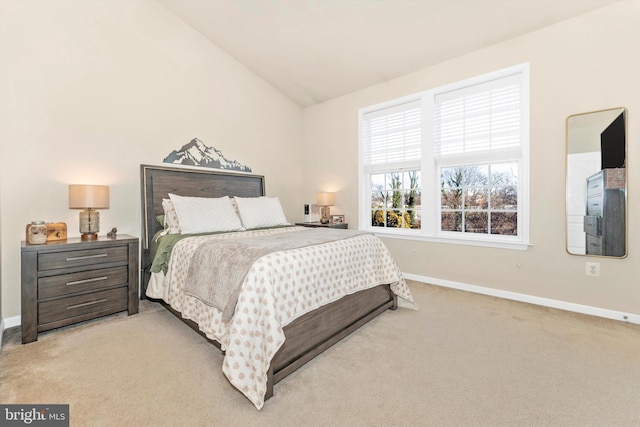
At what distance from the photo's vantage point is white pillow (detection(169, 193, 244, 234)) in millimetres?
2768

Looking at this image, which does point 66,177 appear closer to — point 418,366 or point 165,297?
point 165,297

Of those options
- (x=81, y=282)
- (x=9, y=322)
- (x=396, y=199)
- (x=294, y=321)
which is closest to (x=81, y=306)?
(x=81, y=282)

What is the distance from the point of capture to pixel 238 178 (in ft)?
13.1

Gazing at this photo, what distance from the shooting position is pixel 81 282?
7.68ft

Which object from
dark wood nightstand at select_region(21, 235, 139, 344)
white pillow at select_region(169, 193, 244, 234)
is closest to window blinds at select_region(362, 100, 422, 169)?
white pillow at select_region(169, 193, 244, 234)

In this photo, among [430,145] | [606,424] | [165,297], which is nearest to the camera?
[606,424]

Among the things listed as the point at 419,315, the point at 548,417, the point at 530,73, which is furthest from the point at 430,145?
the point at 548,417

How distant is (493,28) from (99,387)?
424cm

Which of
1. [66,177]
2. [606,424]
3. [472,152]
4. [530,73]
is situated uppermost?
[530,73]

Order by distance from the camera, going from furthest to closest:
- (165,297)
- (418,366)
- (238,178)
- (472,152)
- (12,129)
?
(238,178) → (472,152) → (165,297) → (12,129) → (418,366)

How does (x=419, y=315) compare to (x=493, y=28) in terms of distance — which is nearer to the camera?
(x=419, y=315)

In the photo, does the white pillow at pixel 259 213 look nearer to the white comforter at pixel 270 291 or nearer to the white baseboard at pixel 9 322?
the white comforter at pixel 270 291

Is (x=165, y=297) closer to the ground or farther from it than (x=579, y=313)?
farther from it

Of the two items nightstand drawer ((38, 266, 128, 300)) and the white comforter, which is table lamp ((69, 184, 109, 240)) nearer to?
nightstand drawer ((38, 266, 128, 300))
